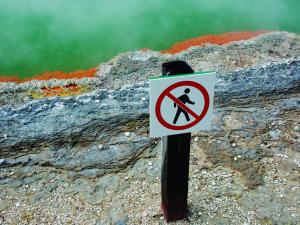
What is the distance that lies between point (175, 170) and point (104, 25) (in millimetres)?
3234

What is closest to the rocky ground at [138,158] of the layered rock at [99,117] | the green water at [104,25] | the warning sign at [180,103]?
the layered rock at [99,117]

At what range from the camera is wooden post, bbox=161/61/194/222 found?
1576mm

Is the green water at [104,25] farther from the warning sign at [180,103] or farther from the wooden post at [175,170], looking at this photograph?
the warning sign at [180,103]

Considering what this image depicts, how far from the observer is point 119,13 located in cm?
491

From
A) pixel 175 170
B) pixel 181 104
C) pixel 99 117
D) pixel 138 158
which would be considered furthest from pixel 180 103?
pixel 99 117

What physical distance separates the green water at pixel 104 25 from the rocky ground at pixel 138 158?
4.48 feet

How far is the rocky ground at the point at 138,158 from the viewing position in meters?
2.11

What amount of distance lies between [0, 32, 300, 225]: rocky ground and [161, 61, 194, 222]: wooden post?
0.11 meters

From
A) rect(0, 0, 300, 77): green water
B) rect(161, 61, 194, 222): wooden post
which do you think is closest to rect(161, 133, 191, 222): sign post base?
rect(161, 61, 194, 222): wooden post

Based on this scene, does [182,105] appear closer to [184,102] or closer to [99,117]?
[184,102]

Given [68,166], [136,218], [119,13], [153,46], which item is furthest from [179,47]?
[136,218]

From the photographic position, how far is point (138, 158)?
96.0 inches

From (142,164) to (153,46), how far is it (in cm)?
210

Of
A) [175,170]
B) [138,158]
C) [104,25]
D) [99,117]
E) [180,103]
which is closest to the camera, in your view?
[180,103]
